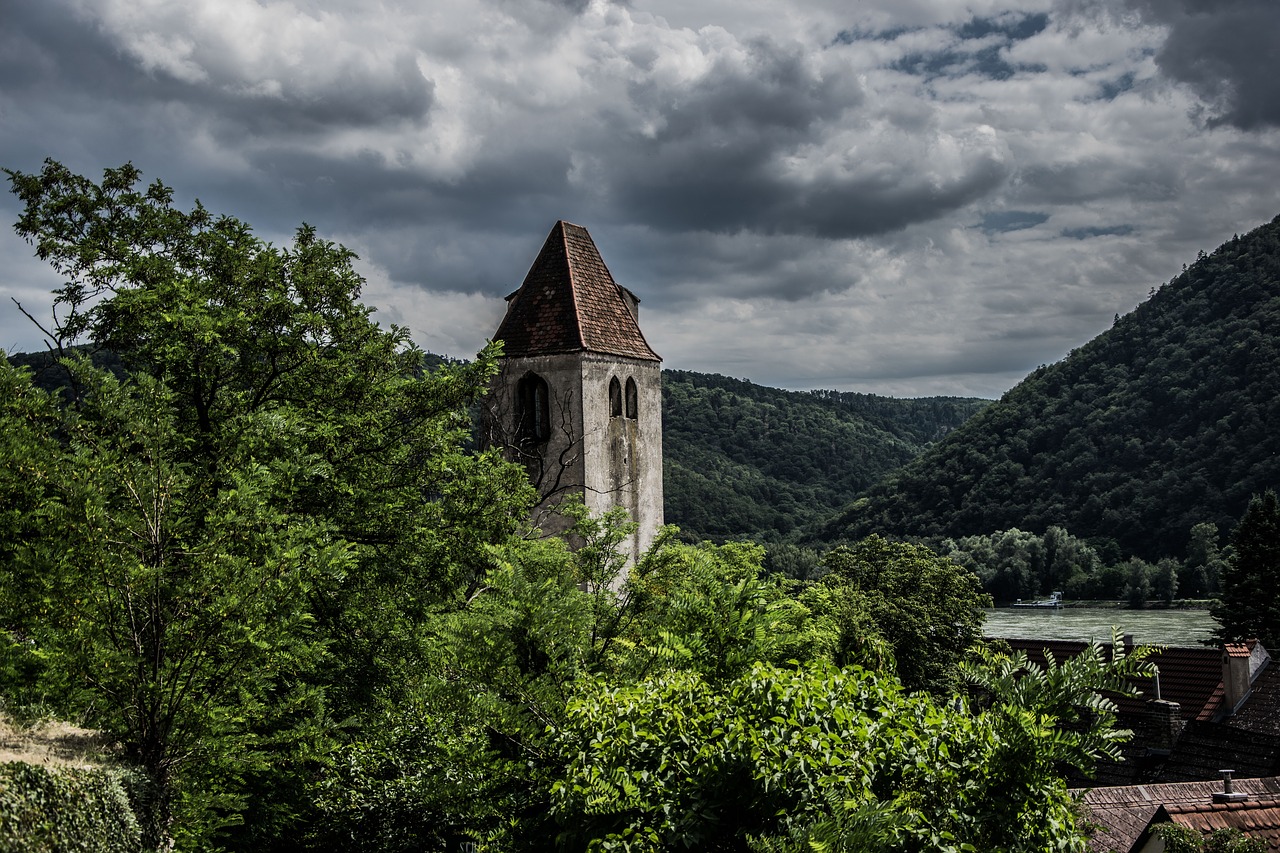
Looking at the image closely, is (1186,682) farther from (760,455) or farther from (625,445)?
(760,455)

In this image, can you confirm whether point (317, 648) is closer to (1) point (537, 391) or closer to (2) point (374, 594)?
(2) point (374, 594)

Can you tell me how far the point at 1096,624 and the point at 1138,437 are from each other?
1215 inches

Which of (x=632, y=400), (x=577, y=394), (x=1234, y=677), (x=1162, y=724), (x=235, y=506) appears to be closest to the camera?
(x=235, y=506)

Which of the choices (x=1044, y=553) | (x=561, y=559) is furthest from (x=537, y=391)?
(x=1044, y=553)

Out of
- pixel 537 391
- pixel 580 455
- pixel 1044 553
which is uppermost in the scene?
pixel 537 391

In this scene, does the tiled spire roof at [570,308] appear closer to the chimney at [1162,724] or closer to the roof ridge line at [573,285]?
the roof ridge line at [573,285]

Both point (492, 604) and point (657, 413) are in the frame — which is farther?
point (657, 413)

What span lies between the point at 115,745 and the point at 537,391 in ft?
58.7

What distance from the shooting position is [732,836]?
24.1 feet

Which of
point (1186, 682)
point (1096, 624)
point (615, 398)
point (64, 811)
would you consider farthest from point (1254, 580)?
point (64, 811)

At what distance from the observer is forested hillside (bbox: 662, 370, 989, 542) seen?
9838 cm

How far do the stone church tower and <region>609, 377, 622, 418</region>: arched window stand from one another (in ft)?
0.08

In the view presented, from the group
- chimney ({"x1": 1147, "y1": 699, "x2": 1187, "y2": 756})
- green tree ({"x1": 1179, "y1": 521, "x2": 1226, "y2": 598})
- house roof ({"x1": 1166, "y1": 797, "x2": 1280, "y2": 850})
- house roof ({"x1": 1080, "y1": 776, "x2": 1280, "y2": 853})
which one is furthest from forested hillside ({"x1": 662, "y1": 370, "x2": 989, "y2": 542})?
house roof ({"x1": 1166, "y1": 797, "x2": 1280, "y2": 850})

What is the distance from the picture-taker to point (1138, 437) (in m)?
97.8
